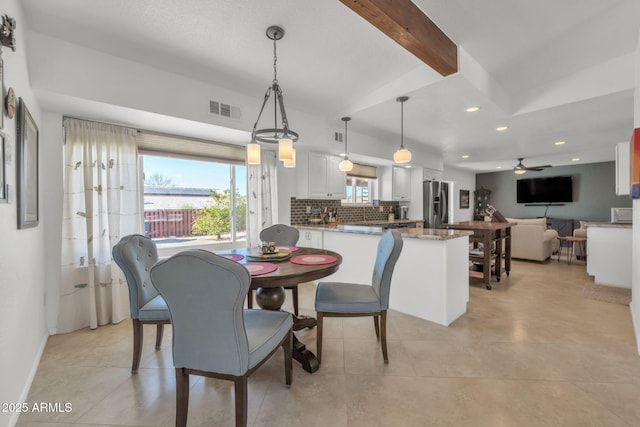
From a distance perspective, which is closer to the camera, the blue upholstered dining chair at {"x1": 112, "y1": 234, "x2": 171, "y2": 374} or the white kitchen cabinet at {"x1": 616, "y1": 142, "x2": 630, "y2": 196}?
the blue upholstered dining chair at {"x1": 112, "y1": 234, "x2": 171, "y2": 374}

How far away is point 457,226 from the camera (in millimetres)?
4027

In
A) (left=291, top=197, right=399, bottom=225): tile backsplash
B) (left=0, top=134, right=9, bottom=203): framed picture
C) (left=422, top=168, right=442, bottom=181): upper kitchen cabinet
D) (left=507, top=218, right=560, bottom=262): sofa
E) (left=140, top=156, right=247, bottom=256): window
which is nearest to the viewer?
(left=0, top=134, right=9, bottom=203): framed picture

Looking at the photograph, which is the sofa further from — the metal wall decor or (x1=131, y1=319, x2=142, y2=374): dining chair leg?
the metal wall decor

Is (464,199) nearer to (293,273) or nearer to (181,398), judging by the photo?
(293,273)

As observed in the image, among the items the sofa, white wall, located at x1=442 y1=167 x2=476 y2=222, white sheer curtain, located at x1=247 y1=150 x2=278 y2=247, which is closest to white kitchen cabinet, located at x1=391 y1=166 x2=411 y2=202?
the sofa

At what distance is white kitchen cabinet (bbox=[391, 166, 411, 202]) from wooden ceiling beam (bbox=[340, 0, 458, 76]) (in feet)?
10.5

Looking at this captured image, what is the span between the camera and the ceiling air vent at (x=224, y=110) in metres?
2.85

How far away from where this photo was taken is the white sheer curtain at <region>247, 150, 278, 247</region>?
12.4ft

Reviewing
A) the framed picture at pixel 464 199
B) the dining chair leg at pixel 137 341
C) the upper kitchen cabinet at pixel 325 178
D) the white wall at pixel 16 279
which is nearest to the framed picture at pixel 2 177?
the white wall at pixel 16 279

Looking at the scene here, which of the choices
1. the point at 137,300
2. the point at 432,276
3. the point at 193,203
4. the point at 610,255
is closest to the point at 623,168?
the point at 610,255

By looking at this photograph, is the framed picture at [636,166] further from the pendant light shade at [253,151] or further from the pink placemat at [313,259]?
the pendant light shade at [253,151]

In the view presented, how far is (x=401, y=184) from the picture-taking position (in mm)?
5664

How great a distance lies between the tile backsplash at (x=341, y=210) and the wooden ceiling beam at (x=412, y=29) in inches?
108

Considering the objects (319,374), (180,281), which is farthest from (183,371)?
(319,374)
